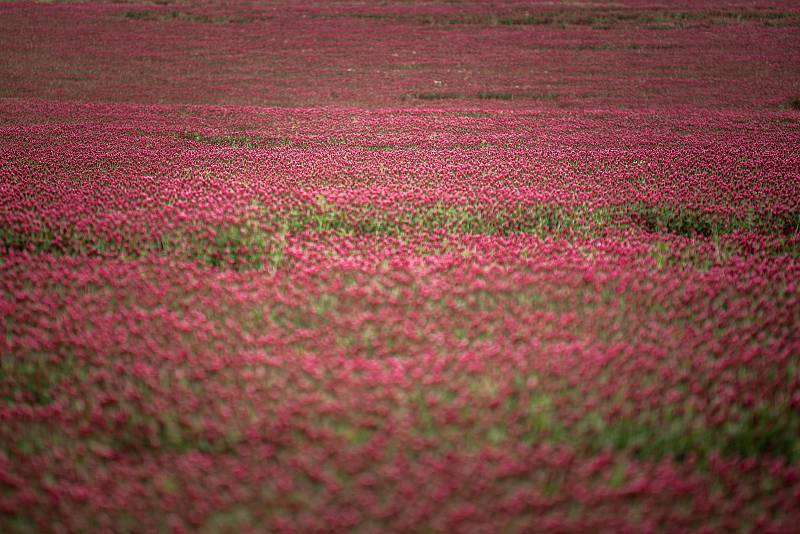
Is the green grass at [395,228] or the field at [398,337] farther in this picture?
the green grass at [395,228]

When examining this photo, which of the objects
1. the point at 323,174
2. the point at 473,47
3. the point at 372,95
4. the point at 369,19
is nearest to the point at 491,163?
the point at 323,174

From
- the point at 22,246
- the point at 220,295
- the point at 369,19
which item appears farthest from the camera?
the point at 369,19

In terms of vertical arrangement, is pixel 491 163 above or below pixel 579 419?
above

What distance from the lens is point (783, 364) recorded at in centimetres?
321

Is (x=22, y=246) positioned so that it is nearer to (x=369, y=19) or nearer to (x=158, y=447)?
(x=158, y=447)

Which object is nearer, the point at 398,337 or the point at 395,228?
the point at 398,337

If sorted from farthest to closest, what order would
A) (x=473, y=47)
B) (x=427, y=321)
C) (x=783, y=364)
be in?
(x=473, y=47)
(x=427, y=321)
(x=783, y=364)

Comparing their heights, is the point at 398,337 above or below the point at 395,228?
below

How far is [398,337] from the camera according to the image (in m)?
3.35

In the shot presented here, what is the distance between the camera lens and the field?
229 centimetres

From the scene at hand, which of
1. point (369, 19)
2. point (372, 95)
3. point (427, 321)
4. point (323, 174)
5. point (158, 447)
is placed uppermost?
point (369, 19)

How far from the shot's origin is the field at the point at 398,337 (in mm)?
2293

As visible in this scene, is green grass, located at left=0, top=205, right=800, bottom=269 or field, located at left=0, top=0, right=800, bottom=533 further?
green grass, located at left=0, top=205, right=800, bottom=269

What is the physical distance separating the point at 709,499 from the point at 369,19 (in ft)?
111
